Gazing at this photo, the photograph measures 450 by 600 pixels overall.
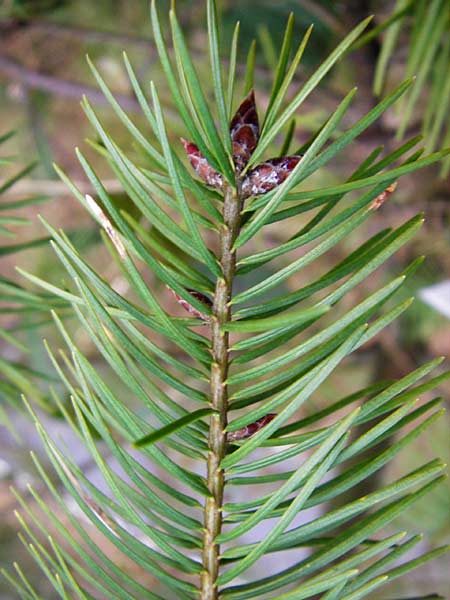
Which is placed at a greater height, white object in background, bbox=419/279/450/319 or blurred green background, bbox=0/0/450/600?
blurred green background, bbox=0/0/450/600

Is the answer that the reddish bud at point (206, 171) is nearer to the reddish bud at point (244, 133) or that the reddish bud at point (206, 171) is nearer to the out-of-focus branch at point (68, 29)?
the reddish bud at point (244, 133)

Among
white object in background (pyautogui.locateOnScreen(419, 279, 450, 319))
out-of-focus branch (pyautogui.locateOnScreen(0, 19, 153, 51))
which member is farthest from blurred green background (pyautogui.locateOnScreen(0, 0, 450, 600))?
white object in background (pyautogui.locateOnScreen(419, 279, 450, 319))

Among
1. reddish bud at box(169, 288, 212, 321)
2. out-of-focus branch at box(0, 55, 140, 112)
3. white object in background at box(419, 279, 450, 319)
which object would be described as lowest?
reddish bud at box(169, 288, 212, 321)

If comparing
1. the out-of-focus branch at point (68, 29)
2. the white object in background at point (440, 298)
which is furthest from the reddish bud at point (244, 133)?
the out-of-focus branch at point (68, 29)

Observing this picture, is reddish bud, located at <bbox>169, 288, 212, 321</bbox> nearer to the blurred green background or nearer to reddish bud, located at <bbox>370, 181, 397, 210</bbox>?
reddish bud, located at <bbox>370, 181, 397, 210</bbox>

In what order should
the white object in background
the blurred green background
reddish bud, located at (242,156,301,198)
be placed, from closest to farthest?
1. reddish bud, located at (242,156,301,198)
2. the white object in background
3. the blurred green background

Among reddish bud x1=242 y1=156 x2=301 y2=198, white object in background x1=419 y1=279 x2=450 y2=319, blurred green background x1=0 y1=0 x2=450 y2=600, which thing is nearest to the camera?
reddish bud x1=242 y1=156 x2=301 y2=198

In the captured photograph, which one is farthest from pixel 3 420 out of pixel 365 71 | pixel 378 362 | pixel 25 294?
pixel 378 362

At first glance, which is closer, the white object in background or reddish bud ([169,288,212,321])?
reddish bud ([169,288,212,321])
